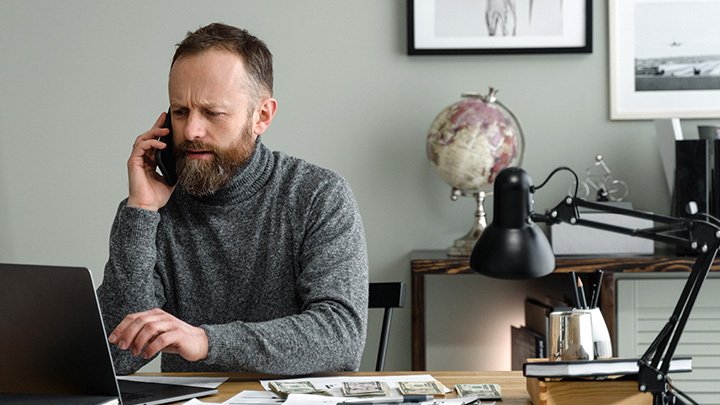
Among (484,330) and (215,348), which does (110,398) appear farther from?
(484,330)

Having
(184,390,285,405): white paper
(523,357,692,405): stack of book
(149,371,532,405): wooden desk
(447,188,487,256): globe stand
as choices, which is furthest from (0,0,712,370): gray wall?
(523,357,692,405): stack of book

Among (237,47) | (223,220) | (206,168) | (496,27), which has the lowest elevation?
(223,220)

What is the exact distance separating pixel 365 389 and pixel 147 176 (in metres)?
0.71

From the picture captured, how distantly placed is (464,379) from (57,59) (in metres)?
2.06

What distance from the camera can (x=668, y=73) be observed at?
103 inches

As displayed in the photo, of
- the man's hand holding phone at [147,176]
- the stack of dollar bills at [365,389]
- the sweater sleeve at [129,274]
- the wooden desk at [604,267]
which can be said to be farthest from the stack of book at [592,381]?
the wooden desk at [604,267]

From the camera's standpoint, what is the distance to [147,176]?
160 centimetres

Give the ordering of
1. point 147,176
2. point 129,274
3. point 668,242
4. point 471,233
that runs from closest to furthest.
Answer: point 668,242 → point 129,274 → point 147,176 → point 471,233

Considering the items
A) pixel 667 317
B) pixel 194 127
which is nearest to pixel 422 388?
pixel 194 127

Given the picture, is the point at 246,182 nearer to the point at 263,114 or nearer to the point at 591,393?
the point at 263,114

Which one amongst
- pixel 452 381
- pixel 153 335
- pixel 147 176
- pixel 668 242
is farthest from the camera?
pixel 147 176

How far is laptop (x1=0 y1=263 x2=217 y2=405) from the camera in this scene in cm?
99

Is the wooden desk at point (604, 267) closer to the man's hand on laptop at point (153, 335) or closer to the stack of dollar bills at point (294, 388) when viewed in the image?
the stack of dollar bills at point (294, 388)

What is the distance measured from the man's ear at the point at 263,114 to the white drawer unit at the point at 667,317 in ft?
4.01
